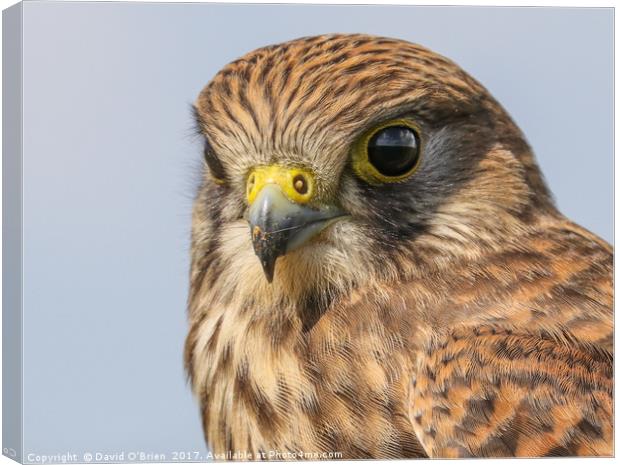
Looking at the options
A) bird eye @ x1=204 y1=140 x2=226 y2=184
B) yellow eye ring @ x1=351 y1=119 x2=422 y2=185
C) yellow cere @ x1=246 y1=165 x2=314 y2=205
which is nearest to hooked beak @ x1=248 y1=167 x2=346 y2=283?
yellow cere @ x1=246 y1=165 x2=314 y2=205

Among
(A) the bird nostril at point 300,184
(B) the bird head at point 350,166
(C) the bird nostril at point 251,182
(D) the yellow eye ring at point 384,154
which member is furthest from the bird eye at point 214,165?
(D) the yellow eye ring at point 384,154

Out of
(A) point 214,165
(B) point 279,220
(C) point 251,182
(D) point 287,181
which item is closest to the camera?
(B) point 279,220

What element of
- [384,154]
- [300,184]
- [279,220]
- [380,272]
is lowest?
[380,272]

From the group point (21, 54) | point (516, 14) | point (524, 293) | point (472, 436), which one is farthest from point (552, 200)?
point (21, 54)

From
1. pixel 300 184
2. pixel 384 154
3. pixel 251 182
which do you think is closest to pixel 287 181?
pixel 300 184

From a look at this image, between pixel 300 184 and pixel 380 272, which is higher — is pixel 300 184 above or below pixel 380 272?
above

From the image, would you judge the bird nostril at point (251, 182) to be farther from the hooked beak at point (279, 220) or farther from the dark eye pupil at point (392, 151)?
the dark eye pupil at point (392, 151)

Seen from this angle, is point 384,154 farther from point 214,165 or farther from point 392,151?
point 214,165
